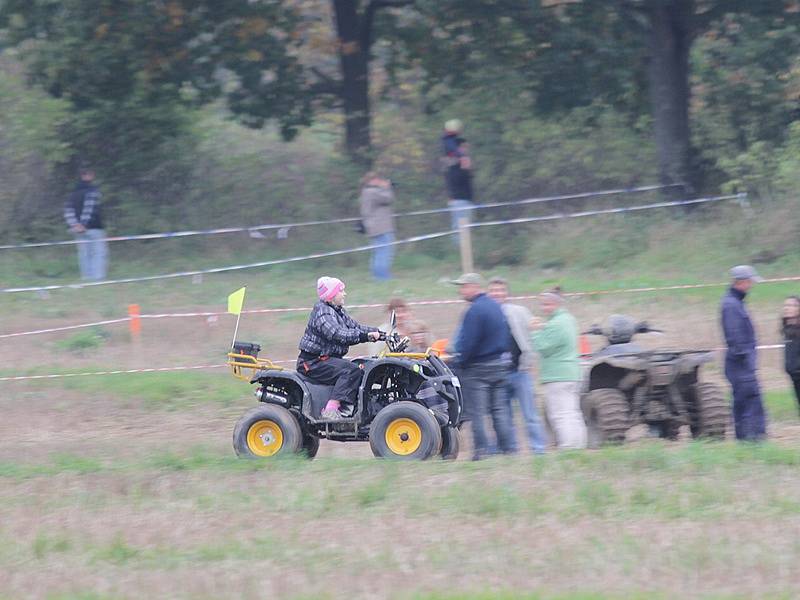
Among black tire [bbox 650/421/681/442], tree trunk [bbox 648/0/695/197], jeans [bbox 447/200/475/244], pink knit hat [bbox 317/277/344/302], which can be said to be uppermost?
tree trunk [bbox 648/0/695/197]

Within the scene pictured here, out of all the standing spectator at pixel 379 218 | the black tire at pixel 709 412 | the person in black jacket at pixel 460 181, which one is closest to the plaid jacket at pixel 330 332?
the black tire at pixel 709 412

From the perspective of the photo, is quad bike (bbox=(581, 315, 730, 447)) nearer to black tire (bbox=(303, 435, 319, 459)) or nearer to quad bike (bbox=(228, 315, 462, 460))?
quad bike (bbox=(228, 315, 462, 460))

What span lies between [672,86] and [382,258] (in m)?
6.34

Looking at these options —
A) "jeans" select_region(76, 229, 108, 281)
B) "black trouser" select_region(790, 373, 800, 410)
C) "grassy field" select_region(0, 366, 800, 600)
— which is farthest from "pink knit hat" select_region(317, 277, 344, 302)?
"jeans" select_region(76, 229, 108, 281)

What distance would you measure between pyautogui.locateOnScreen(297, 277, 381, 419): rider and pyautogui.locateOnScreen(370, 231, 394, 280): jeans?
9959 millimetres

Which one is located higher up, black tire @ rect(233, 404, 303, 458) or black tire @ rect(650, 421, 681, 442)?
black tire @ rect(233, 404, 303, 458)

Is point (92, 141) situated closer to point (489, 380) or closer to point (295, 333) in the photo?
point (295, 333)

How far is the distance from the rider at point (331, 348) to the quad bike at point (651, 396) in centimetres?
223

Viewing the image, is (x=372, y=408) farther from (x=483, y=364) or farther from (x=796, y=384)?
(x=796, y=384)

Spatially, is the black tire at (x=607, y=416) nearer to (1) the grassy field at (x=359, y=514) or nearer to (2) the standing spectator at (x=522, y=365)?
(1) the grassy field at (x=359, y=514)

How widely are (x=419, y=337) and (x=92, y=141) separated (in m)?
15.1

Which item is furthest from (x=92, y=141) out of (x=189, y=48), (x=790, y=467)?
(x=790, y=467)

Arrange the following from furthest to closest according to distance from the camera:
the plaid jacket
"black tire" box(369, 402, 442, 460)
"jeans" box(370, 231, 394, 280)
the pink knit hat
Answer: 1. "jeans" box(370, 231, 394, 280)
2. the pink knit hat
3. the plaid jacket
4. "black tire" box(369, 402, 442, 460)

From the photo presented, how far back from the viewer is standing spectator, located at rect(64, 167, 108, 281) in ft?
68.9
